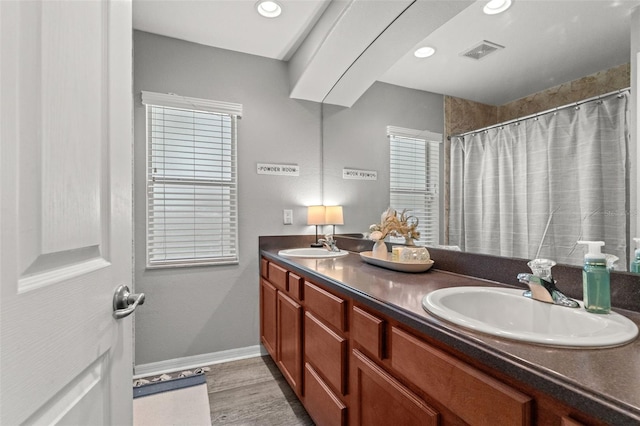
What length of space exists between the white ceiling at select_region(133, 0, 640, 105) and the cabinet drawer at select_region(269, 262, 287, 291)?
4.60 ft

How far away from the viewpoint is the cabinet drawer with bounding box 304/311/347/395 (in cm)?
126

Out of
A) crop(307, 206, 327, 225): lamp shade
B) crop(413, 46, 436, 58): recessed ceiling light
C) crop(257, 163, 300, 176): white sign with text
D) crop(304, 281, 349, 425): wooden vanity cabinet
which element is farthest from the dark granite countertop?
crop(257, 163, 300, 176): white sign with text

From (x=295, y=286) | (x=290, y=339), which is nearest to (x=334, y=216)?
(x=295, y=286)

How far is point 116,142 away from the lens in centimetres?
74

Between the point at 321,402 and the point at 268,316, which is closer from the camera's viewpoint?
the point at 321,402

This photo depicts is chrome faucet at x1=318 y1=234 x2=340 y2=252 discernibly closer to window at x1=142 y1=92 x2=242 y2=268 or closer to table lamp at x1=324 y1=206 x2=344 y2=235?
table lamp at x1=324 y1=206 x2=344 y2=235

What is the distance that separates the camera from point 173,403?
6.28 ft

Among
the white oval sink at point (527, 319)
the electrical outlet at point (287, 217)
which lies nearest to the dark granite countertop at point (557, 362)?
the white oval sink at point (527, 319)

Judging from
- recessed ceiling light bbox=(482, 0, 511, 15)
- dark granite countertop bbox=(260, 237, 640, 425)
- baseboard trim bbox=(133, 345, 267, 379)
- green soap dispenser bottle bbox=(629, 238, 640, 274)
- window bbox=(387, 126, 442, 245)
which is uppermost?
recessed ceiling light bbox=(482, 0, 511, 15)

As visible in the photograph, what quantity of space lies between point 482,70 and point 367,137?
2.84ft

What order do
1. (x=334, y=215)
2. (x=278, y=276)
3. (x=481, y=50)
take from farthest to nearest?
(x=334, y=215) < (x=278, y=276) < (x=481, y=50)

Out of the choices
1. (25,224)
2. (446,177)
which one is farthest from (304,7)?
(25,224)

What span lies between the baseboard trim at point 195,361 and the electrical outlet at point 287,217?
108 centimetres

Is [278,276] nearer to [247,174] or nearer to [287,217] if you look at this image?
[287,217]
